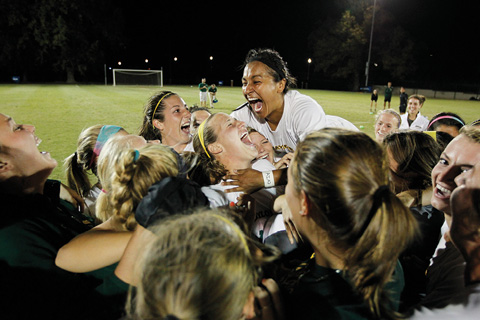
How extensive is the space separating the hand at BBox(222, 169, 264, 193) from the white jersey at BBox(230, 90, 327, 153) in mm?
1056

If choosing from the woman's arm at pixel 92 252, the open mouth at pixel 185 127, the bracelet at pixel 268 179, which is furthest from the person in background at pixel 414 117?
the woman's arm at pixel 92 252

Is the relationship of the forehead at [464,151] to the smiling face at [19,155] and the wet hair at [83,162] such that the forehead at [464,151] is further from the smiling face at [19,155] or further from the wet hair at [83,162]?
the wet hair at [83,162]

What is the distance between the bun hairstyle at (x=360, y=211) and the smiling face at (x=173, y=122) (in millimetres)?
3340

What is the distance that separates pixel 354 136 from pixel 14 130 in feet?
7.23

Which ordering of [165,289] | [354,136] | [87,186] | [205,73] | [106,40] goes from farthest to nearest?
[205,73], [106,40], [87,186], [354,136], [165,289]

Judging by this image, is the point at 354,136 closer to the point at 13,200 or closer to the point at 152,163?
the point at 152,163

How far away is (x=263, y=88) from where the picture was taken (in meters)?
4.18

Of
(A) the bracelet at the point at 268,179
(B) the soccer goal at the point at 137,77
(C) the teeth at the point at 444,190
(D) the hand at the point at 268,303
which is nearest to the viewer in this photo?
(D) the hand at the point at 268,303

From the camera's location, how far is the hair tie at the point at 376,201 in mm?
1330

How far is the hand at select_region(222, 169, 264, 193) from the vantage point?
269cm

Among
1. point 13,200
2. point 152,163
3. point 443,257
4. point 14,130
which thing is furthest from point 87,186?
point 443,257

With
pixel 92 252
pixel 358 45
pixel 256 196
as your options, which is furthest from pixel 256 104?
pixel 358 45

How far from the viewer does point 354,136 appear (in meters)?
1.49

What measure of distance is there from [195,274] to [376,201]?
0.80 meters
